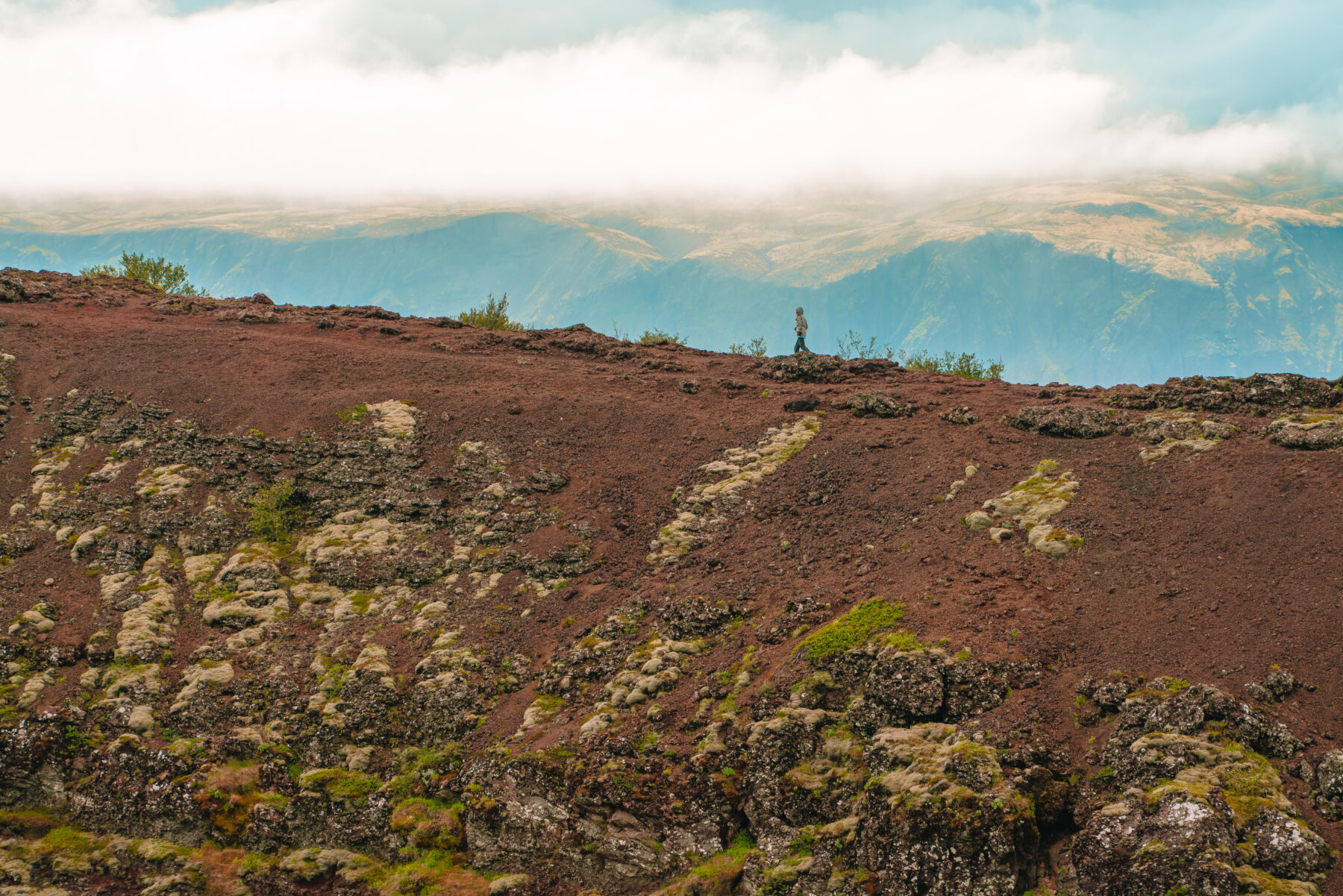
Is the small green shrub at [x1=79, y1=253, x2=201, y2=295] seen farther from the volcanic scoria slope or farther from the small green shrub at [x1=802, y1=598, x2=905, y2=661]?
the small green shrub at [x1=802, y1=598, x2=905, y2=661]

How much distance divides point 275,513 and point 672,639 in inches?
552

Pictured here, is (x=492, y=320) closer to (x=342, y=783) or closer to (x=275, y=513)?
(x=275, y=513)

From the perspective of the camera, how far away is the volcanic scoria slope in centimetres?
1270

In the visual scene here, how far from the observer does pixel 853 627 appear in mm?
16109

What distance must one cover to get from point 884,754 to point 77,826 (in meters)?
18.1

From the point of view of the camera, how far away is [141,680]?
62.4ft

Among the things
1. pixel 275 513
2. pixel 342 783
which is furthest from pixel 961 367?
pixel 342 783

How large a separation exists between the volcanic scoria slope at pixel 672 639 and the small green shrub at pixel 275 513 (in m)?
0.17

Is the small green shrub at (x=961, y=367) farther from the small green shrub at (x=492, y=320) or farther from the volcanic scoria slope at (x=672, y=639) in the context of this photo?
the small green shrub at (x=492, y=320)

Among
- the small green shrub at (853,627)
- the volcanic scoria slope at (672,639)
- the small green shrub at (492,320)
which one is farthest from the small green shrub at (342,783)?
the small green shrub at (492,320)

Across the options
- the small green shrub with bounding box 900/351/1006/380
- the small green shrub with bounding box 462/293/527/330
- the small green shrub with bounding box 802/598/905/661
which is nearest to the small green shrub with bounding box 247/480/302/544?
the small green shrub with bounding box 802/598/905/661

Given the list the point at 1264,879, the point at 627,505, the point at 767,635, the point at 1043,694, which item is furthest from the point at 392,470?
the point at 1264,879

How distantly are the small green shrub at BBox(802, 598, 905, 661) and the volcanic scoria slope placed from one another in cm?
11

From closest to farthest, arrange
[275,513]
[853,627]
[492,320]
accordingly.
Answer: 1. [853,627]
2. [275,513]
3. [492,320]
